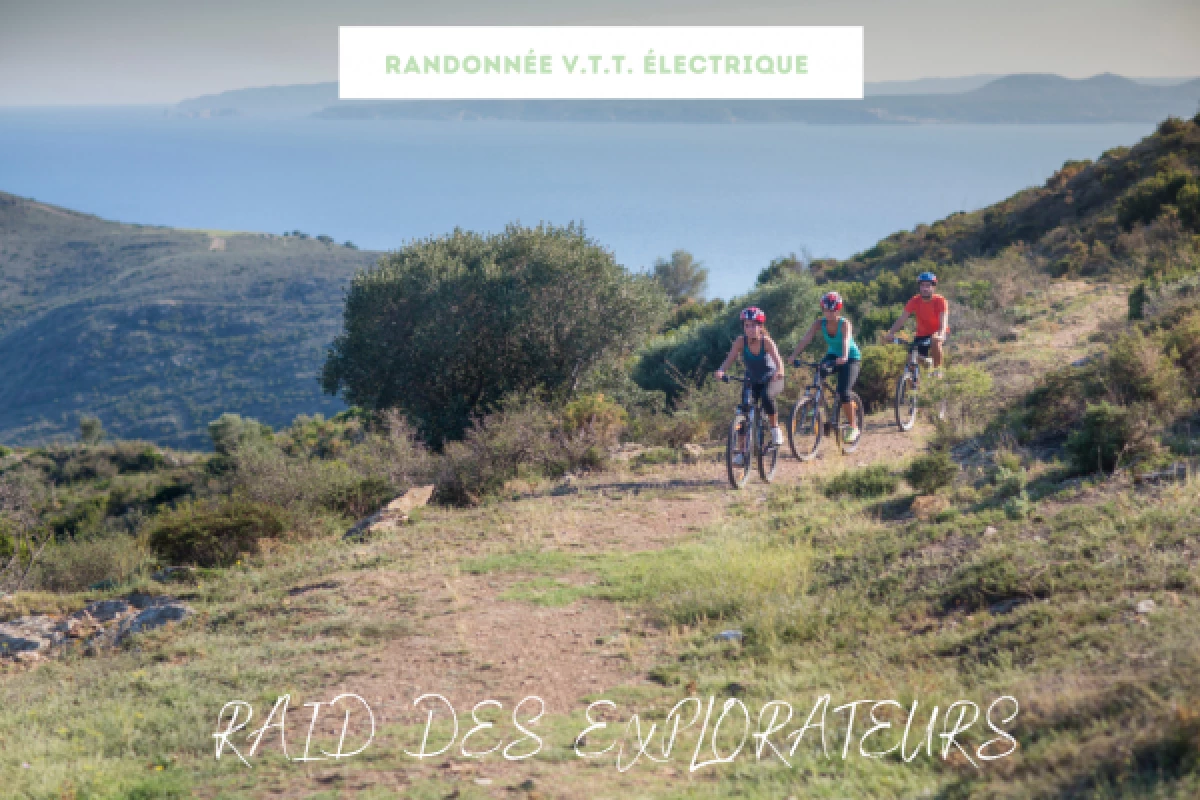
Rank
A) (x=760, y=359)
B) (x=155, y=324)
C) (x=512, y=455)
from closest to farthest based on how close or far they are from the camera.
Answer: (x=760, y=359) → (x=512, y=455) → (x=155, y=324)

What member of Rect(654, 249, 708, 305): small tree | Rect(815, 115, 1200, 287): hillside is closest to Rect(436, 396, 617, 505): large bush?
Rect(815, 115, 1200, 287): hillside

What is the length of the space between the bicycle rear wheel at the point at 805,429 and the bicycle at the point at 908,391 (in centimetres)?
183

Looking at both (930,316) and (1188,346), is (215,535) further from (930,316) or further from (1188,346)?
(1188,346)

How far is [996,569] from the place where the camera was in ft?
19.4

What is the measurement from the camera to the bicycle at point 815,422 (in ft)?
36.3

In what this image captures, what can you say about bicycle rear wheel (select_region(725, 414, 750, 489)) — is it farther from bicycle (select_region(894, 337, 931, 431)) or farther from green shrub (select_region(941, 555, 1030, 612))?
green shrub (select_region(941, 555, 1030, 612))

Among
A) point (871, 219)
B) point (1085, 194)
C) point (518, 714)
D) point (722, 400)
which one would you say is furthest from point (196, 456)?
point (871, 219)

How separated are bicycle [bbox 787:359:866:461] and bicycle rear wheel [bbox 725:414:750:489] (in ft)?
3.17

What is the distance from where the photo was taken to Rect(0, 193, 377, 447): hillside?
108m

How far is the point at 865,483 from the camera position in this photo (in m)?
9.34

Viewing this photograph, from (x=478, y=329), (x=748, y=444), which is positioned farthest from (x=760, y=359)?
(x=478, y=329)

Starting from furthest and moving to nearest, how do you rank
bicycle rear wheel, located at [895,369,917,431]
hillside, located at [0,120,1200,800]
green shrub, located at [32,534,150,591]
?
bicycle rear wheel, located at [895,369,917,431] → green shrub, located at [32,534,150,591] → hillside, located at [0,120,1200,800]

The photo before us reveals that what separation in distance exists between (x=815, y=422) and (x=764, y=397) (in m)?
1.64

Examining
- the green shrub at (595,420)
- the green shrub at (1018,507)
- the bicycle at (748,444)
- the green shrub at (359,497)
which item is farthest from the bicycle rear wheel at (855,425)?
the green shrub at (359,497)
